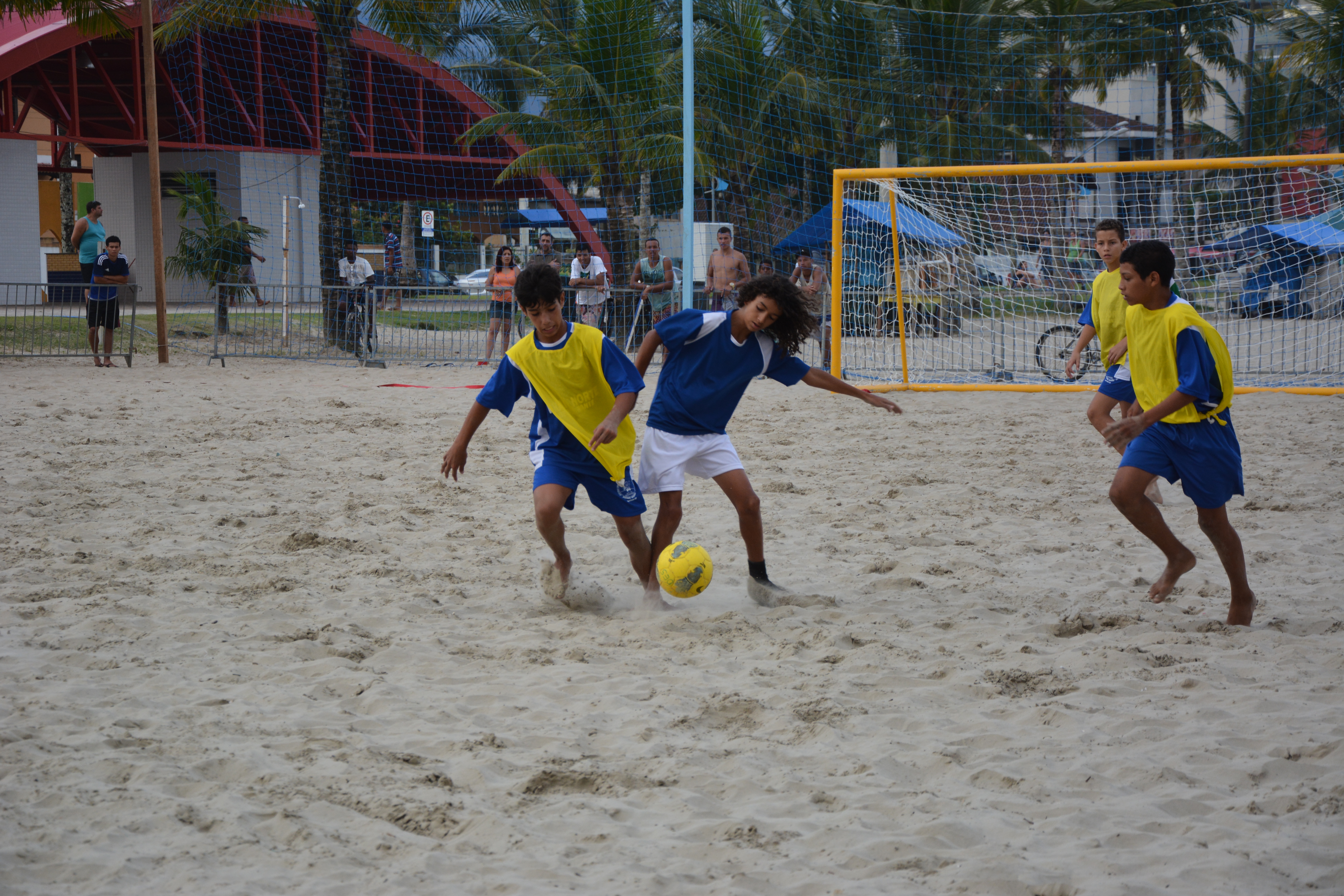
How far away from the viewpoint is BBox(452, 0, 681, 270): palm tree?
16812 millimetres

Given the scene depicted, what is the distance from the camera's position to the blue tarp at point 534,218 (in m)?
41.4

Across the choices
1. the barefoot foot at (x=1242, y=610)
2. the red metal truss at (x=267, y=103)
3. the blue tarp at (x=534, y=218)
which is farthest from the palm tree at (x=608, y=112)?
the blue tarp at (x=534, y=218)

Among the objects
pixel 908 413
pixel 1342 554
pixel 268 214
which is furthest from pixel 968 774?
pixel 268 214

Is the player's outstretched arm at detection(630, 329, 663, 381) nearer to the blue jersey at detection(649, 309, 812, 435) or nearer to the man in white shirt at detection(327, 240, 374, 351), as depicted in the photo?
the blue jersey at detection(649, 309, 812, 435)

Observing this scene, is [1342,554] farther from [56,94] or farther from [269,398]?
[56,94]

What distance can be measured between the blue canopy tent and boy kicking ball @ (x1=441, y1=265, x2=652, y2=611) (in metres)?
10.5

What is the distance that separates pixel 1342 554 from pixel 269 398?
27.7ft

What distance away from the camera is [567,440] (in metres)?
4.43

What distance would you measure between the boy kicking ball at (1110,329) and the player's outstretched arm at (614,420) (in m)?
2.83

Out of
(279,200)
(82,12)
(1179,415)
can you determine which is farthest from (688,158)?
(279,200)

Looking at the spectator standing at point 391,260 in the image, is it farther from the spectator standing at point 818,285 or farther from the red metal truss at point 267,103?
the spectator standing at point 818,285

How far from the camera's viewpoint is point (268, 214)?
22.2 metres

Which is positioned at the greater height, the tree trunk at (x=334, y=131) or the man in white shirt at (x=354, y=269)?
the tree trunk at (x=334, y=131)

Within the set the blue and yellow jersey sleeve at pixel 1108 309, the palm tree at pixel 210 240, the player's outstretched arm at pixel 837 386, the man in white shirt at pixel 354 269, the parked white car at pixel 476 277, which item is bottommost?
the player's outstretched arm at pixel 837 386
